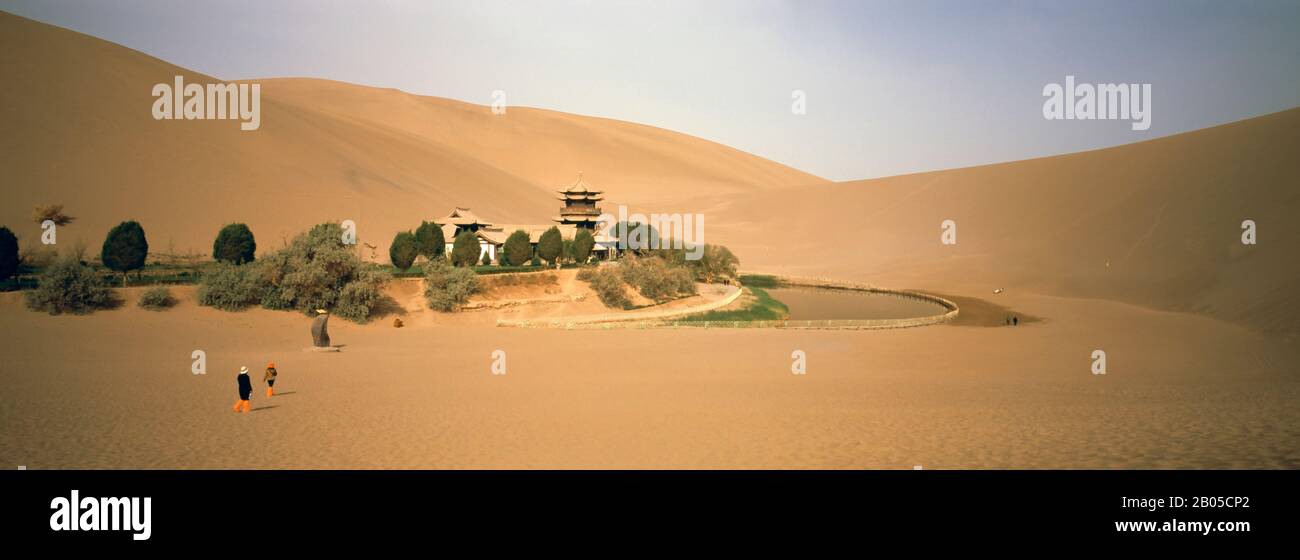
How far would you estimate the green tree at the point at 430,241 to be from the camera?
139ft

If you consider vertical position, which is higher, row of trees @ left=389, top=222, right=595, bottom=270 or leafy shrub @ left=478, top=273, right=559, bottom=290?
row of trees @ left=389, top=222, right=595, bottom=270

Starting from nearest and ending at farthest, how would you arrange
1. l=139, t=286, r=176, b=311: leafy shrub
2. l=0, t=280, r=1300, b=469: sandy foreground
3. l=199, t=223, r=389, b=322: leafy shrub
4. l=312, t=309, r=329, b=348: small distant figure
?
1. l=0, t=280, r=1300, b=469: sandy foreground
2. l=312, t=309, r=329, b=348: small distant figure
3. l=139, t=286, r=176, b=311: leafy shrub
4. l=199, t=223, r=389, b=322: leafy shrub

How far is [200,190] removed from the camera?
57531 millimetres

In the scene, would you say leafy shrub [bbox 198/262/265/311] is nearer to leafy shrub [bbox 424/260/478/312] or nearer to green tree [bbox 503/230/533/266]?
leafy shrub [bbox 424/260/478/312]

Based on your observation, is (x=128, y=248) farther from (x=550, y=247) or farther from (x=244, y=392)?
(x=550, y=247)

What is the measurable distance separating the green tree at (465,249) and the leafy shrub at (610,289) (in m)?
6.94

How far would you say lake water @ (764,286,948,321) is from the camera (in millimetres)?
43719

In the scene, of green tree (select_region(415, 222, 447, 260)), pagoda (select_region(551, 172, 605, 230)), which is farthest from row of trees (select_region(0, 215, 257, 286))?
pagoda (select_region(551, 172, 605, 230))

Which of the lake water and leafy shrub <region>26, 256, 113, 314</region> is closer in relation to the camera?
leafy shrub <region>26, 256, 113, 314</region>

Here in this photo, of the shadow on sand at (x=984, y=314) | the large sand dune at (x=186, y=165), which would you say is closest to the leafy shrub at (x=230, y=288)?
the large sand dune at (x=186, y=165)

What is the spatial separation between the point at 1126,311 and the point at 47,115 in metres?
72.5

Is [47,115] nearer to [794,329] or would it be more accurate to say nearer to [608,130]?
[794,329]

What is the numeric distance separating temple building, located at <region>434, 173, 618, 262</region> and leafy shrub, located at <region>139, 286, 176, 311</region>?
58.3ft
